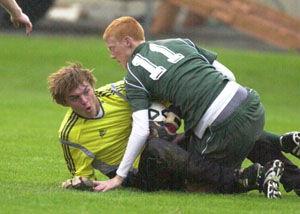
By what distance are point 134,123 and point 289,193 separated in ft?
4.99

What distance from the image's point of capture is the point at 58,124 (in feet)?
39.4

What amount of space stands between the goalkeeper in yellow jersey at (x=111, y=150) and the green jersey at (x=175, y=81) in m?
0.27

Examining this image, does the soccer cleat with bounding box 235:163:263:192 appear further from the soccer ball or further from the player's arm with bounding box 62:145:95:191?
the player's arm with bounding box 62:145:95:191

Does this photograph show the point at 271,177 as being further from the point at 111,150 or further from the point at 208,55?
the point at 111,150

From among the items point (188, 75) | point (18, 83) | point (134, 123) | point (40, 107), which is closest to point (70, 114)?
point (134, 123)

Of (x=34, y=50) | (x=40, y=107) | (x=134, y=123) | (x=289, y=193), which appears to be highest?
(x=134, y=123)

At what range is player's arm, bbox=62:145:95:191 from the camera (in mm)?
6320

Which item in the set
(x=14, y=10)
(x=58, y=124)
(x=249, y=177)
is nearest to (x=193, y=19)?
(x=58, y=124)

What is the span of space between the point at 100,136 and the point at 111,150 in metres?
0.15

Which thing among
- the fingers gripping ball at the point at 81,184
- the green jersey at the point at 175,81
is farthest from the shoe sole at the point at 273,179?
the fingers gripping ball at the point at 81,184

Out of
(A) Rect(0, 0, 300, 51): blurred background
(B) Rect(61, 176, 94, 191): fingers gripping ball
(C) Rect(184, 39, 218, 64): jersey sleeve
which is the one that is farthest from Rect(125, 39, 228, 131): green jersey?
(A) Rect(0, 0, 300, 51): blurred background

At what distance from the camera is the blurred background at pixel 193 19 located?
20.9 m

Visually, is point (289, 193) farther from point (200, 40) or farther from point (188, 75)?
point (200, 40)

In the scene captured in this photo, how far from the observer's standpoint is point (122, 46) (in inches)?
259
